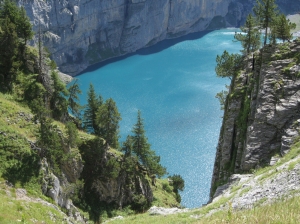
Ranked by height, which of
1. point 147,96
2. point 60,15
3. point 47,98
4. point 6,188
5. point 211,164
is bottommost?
point 211,164

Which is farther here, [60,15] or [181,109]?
[60,15]

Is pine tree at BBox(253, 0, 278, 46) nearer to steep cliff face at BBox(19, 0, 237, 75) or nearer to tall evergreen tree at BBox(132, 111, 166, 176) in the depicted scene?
tall evergreen tree at BBox(132, 111, 166, 176)

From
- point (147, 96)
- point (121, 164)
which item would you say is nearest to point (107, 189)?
point (121, 164)

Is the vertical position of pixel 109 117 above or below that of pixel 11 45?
below

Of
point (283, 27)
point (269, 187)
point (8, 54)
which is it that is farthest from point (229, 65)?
point (8, 54)

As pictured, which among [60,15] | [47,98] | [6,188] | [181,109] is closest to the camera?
[6,188]

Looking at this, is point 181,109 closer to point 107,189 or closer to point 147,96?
point 147,96

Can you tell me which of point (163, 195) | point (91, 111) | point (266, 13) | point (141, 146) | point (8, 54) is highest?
point (266, 13)

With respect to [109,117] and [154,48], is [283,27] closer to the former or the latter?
[109,117]
